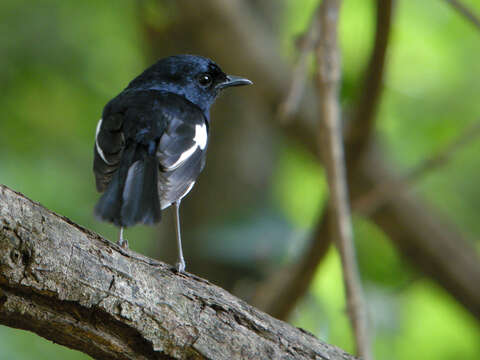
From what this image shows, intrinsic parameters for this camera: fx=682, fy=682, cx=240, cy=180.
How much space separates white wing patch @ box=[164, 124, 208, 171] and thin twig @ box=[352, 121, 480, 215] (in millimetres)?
1655

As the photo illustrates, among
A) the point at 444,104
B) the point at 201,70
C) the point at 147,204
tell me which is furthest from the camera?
the point at 444,104

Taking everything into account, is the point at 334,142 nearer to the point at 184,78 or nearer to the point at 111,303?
the point at 184,78

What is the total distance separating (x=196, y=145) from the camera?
316 cm

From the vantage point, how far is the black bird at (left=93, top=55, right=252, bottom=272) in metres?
2.51

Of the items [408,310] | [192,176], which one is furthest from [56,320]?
[408,310]

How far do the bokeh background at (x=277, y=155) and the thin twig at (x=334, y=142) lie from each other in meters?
0.57

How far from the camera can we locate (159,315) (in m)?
2.13

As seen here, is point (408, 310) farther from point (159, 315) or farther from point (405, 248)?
point (159, 315)

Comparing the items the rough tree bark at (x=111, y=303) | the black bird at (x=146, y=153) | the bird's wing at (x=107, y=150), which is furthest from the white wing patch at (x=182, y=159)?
the rough tree bark at (x=111, y=303)

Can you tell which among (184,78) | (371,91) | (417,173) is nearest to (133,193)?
(184,78)

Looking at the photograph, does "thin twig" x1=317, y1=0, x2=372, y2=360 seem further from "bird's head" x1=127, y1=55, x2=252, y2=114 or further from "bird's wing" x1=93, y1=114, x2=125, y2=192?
"bird's wing" x1=93, y1=114, x2=125, y2=192

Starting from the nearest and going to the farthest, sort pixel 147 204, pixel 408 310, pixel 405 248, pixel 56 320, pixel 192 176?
pixel 56 320 < pixel 147 204 < pixel 192 176 < pixel 405 248 < pixel 408 310

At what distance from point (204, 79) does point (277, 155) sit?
270 centimetres

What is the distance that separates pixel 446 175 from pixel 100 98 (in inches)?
144
